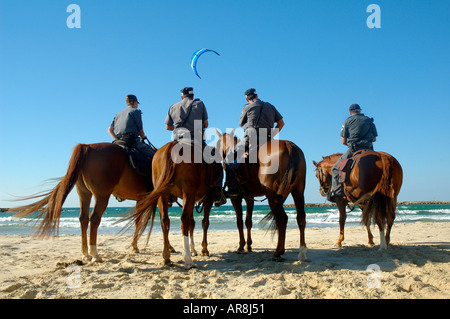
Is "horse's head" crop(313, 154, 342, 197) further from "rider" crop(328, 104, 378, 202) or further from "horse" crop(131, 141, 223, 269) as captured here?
"horse" crop(131, 141, 223, 269)

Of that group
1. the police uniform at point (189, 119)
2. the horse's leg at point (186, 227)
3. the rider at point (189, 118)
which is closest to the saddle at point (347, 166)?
the rider at point (189, 118)

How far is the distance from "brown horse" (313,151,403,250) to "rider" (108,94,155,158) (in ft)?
13.9

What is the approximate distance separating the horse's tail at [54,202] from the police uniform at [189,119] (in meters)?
1.69

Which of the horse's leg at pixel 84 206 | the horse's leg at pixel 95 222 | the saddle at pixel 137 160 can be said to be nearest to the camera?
the horse's leg at pixel 95 222

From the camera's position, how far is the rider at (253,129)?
6.05 meters

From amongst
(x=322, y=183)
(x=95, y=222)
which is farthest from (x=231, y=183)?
(x=322, y=183)

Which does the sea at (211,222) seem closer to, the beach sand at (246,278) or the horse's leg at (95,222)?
the horse's leg at (95,222)

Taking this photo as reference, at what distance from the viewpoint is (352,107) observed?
24.5ft

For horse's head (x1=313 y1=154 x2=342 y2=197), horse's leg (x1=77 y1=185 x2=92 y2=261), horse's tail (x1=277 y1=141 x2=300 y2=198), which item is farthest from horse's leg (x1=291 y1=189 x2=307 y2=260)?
horse's leg (x1=77 y1=185 x2=92 y2=261)

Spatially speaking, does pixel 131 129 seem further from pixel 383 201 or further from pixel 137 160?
pixel 383 201

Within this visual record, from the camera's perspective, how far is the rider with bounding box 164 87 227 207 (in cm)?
589
